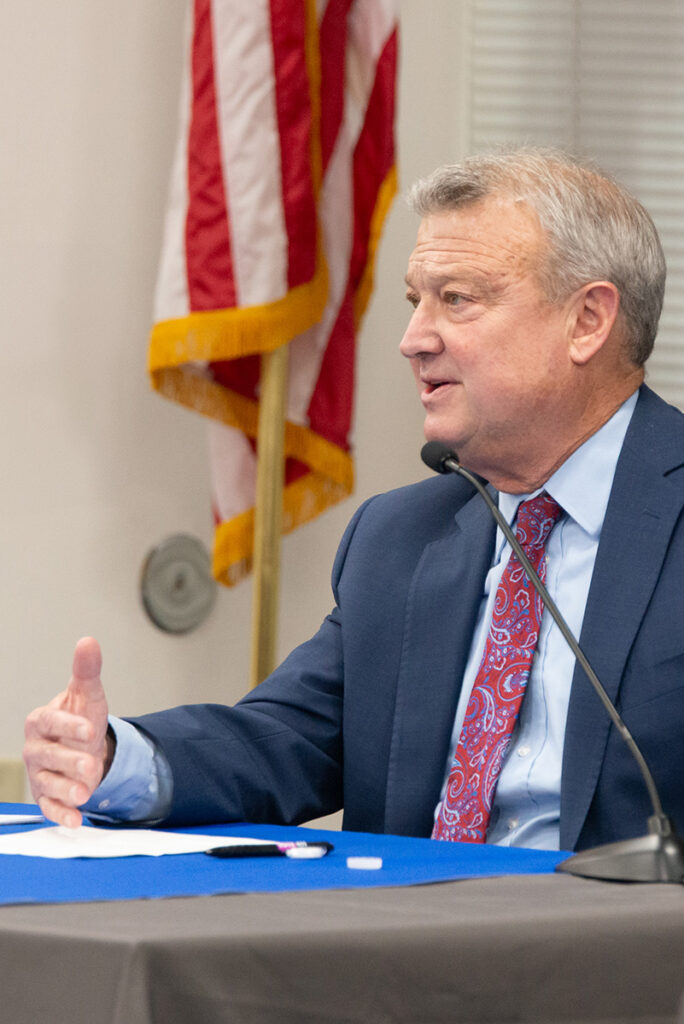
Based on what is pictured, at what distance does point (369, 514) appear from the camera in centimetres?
187

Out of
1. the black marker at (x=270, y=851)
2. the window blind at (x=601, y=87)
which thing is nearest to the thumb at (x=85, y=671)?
the black marker at (x=270, y=851)

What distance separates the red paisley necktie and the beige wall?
158cm

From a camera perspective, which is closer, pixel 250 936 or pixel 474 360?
pixel 250 936

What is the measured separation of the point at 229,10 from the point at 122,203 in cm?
51

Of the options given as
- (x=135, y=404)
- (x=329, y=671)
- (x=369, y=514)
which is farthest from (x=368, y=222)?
(x=329, y=671)

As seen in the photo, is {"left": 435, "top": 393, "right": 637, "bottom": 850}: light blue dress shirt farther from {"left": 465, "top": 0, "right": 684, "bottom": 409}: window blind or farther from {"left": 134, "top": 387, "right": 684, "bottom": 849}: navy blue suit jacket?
{"left": 465, "top": 0, "right": 684, "bottom": 409}: window blind

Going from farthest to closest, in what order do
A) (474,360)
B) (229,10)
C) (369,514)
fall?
(229,10) → (369,514) → (474,360)

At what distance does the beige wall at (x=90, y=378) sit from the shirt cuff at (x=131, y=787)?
1.58 meters

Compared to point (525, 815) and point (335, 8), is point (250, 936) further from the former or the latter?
point (335, 8)

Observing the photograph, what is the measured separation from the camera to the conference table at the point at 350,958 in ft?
2.53

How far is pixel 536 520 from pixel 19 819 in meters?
0.70

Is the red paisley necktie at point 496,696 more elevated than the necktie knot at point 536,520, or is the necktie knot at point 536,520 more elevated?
the necktie knot at point 536,520

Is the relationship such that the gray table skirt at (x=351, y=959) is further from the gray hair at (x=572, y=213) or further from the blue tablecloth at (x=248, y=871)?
the gray hair at (x=572, y=213)

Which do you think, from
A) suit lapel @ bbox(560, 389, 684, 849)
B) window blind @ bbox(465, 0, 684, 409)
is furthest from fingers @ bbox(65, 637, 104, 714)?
window blind @ bbox(465, 0, 684, 409)
